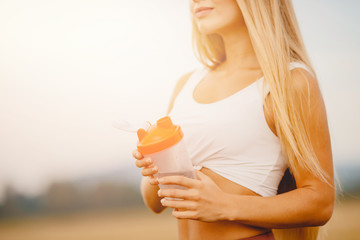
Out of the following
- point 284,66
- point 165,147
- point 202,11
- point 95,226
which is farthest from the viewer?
point 95,226

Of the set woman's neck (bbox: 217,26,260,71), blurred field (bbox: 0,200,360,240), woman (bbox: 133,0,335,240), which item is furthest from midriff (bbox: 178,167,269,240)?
blurred field (bbox: 0,200,360,240)

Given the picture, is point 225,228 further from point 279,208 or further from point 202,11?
point 202,11

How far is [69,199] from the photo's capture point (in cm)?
140

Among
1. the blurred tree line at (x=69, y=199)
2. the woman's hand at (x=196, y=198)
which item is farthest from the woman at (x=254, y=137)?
the blurred tree line at (x=69, y=199)

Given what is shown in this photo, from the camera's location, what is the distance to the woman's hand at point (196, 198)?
0.57m

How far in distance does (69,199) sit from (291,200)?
1062 mm

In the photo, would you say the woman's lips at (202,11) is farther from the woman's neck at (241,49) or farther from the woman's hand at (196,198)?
the woman's hand at (196,198)

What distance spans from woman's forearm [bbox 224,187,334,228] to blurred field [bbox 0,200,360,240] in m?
0.77

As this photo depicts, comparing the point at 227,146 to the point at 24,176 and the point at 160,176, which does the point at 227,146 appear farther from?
the point at 24,176

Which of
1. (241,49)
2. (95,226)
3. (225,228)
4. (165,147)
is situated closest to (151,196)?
(225,228)

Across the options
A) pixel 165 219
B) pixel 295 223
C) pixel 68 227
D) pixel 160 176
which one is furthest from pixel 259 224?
pixel 68 227

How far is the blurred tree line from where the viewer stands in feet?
4.47

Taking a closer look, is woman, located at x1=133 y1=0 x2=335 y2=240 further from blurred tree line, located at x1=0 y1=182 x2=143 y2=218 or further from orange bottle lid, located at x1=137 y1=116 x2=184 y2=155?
blurred tree line, located at x1=0 y1=182 x2=143 y2=218

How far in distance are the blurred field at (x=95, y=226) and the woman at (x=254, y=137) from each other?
22.6 inches
